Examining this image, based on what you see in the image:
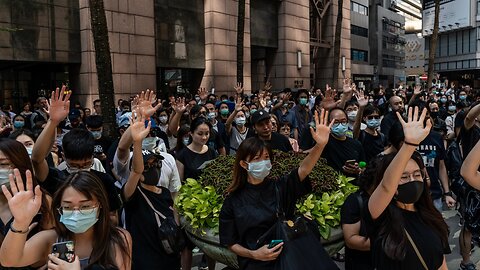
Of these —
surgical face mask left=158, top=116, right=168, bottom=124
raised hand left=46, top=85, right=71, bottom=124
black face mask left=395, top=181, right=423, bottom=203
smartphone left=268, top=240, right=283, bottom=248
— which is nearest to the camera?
black face mask left=395, top=181, right=423, bottom=203

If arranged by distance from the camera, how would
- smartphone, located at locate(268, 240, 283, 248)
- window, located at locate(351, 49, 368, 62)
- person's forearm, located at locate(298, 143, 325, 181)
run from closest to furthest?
smartphone, located at locate(268, 240, 283, 248) < person's forearm, located at locate(298, 143, 325, 181) < window, located at locate(351, 49, 368, 62)

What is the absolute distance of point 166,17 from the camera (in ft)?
63.4

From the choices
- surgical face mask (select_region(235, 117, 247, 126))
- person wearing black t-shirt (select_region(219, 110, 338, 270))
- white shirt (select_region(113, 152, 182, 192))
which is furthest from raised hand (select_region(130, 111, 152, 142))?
surgical face mask (select_region(235, 117, 247, 126))

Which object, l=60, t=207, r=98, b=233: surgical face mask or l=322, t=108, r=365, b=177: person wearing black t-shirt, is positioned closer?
l=60, t=207, r=98, b=233: surgical face mask

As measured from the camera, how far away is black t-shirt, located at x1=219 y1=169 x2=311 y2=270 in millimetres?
3205

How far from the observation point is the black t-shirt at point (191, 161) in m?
5.48

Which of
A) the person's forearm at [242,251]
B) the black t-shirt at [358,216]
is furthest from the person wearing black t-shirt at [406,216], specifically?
the person's forearm at [242,251]

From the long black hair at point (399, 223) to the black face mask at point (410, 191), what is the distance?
0.08 m

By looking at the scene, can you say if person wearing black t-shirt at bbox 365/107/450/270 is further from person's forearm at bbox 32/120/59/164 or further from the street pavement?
the street pavement

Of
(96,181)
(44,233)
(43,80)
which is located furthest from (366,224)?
(43,80)

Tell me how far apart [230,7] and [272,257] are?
20.1m

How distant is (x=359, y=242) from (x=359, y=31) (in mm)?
55026

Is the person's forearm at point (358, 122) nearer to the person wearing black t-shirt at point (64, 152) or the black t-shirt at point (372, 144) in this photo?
the black t-shirt at point (372, 144)

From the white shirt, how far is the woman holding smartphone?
1.62 metres
